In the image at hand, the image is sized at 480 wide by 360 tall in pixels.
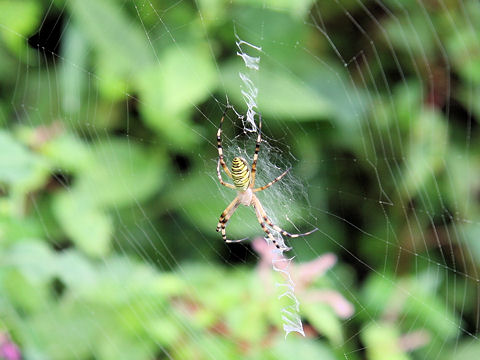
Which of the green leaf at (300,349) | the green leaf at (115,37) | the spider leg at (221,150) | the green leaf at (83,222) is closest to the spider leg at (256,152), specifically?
the spider leg at (221,150)

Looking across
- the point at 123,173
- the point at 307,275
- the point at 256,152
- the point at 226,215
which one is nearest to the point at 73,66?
the point at 123,173

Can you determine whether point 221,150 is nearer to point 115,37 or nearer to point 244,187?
point 244,187

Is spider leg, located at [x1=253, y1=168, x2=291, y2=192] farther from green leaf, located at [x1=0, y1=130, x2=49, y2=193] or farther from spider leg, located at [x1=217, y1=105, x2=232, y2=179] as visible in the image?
green leaf, located at [x1=0, y1=130, x2=49, y2=193]

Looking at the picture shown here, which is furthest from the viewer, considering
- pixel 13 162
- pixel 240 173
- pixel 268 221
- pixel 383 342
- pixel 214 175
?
pixel 268 221

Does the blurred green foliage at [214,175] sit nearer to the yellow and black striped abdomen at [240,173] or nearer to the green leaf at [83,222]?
the green leaf at [83,222]

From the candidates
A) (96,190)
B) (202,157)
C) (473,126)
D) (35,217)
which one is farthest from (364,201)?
(35,217)

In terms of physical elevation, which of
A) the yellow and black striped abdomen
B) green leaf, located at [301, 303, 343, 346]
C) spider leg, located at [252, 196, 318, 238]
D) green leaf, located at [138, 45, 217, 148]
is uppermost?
green leaf, located at [138, 45, 217, 148]

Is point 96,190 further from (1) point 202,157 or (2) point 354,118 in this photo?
(2) point 354,118

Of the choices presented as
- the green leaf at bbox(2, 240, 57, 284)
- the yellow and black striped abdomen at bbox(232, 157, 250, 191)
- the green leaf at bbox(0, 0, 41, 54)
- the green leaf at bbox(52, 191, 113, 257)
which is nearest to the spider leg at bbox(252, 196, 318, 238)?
the yellow and black striped abdomen at bbox(232, 157, 250, 191)
